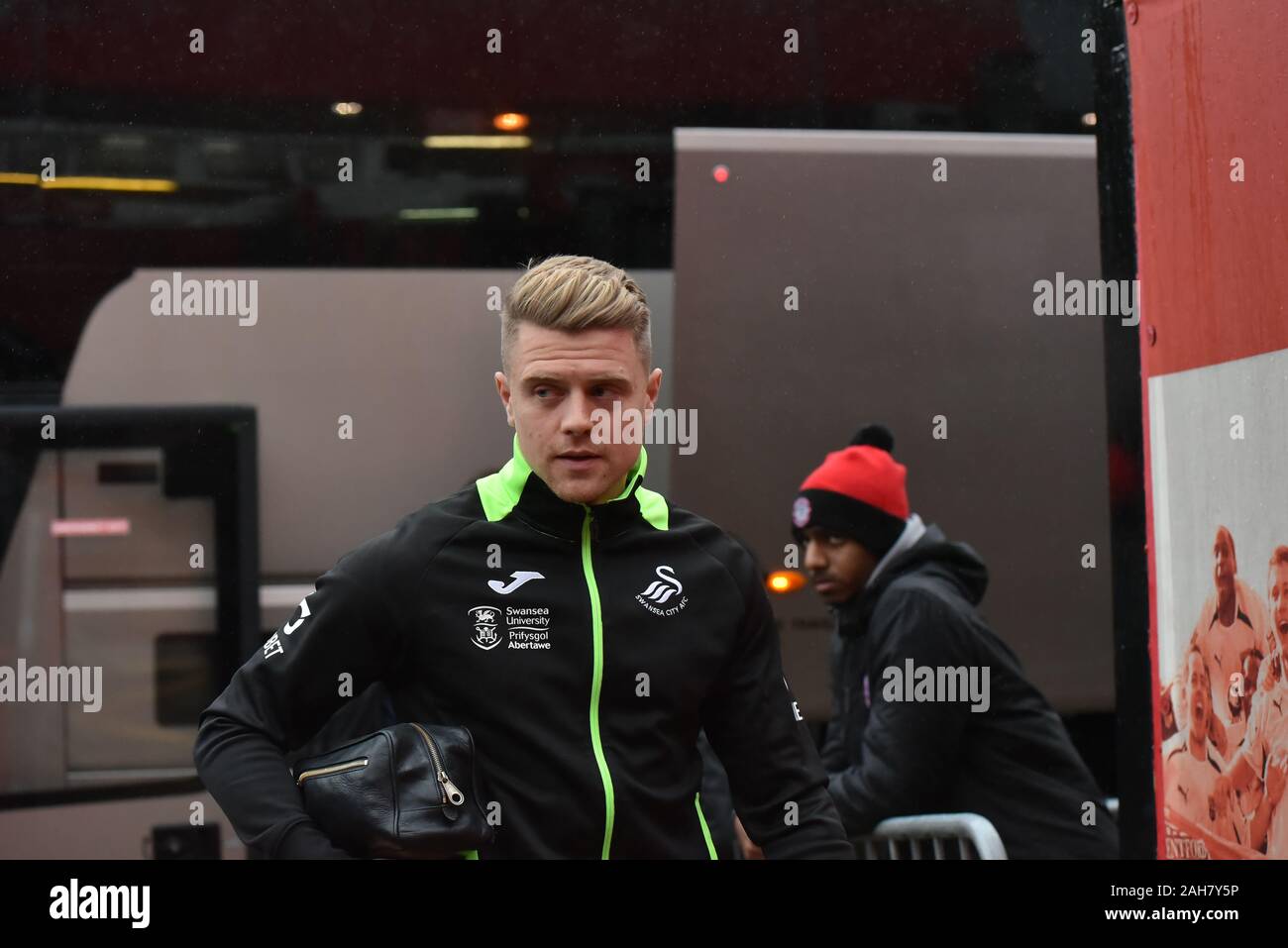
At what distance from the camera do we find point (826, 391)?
4.16 m

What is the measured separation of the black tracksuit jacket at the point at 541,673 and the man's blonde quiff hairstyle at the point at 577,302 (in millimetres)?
209

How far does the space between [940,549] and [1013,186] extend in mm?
1119

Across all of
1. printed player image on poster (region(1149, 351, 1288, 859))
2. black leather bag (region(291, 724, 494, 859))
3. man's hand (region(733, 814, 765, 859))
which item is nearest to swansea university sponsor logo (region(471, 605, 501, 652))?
black leather bag (region(291, 724, 494, 859))

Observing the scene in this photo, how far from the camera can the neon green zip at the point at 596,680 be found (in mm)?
2043

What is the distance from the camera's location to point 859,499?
3838 millimetres

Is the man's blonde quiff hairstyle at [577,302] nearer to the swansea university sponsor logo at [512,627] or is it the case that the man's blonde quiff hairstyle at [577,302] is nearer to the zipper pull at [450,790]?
the swansea university sponsor logo at [512,627]

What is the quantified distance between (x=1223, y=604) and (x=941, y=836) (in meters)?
1.19

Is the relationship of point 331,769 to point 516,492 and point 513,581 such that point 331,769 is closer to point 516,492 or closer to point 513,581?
point 513,581

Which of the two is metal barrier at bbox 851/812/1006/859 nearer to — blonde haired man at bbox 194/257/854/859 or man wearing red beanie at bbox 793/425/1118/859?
man wearing red beanie at bbox 793/425/1118/859

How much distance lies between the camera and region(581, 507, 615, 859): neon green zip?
2.04 metres

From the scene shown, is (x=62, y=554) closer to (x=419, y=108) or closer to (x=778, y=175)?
(x=419, y=108)

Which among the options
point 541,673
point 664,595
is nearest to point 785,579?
point 664,595

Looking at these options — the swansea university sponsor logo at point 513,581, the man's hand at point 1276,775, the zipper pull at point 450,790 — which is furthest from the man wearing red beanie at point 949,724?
the zipper pull at point 450,790
